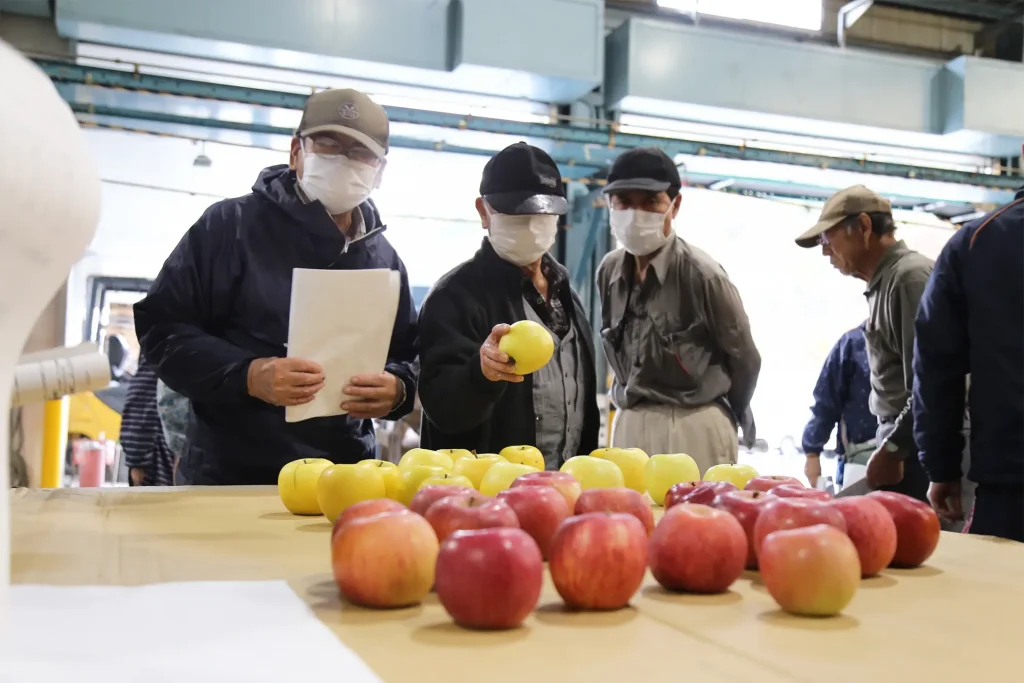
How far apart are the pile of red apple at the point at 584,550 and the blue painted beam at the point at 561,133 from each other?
13.1ft

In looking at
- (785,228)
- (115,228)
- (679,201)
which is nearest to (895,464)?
(679,201)

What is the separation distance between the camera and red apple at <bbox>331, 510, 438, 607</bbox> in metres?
0.90

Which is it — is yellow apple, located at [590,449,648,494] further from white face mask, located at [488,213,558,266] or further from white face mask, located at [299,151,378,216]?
white face mask, located at [299,151,378,216]

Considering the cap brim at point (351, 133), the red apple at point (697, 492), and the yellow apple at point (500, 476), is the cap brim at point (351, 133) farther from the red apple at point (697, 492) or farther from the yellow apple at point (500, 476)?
the red apple at point (697, 492)

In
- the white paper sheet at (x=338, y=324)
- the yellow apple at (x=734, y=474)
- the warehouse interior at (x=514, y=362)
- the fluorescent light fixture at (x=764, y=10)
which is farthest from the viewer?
the fluorescent light fixture at (x=764, y=10)

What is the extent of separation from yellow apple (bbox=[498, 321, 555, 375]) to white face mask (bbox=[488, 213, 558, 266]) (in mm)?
466

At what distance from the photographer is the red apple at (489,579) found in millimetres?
828

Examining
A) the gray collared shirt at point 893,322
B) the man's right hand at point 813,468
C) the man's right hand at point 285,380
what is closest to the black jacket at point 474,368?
the man's right hand at point 285,380

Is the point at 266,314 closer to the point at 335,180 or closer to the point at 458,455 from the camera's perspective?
the point at 335,180

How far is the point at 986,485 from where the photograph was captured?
2125 mm

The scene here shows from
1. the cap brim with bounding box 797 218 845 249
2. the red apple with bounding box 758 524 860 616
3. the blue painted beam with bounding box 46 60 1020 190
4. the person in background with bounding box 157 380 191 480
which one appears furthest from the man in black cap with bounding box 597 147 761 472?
the blue painted beam with bounding box 46 60 1020 190

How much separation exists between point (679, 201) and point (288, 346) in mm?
1459

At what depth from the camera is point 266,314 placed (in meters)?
2.13

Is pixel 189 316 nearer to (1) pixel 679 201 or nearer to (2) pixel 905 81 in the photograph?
(1) pixel 679 201
